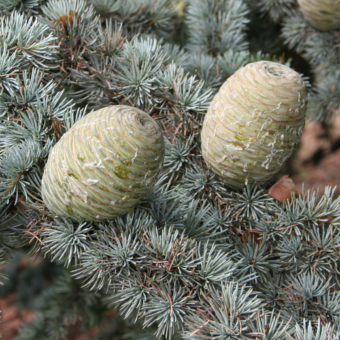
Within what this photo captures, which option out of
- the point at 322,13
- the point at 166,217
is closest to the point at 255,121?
the point at 166,217

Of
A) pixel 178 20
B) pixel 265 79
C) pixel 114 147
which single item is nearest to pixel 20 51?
pixel 114 147

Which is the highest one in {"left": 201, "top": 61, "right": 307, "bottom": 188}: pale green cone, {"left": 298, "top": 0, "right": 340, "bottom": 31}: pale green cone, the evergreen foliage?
{"left": 298, "top": 0, "right": 340, "bottom": 31}: pale green cone

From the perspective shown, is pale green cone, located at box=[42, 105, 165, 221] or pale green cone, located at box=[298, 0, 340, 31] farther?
pale green cone, located at box=[298, 0, 340, 31]

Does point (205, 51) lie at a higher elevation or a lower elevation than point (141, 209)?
higher

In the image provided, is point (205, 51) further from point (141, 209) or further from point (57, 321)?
point (57, 321)

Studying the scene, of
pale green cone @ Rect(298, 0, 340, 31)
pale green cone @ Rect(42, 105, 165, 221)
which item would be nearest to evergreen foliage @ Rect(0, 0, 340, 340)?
pale green cone @ Rect(42, 105, 165, 221)

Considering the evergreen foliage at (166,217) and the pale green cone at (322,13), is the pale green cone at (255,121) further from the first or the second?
the pale green cone at (322,13)

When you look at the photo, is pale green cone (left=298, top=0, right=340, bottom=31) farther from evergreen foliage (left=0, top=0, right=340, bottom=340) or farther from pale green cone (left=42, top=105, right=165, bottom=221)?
pale green cone (left=42, top=105, right=165, bottom=221)

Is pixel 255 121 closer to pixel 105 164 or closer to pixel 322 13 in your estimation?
pixel 105 164
